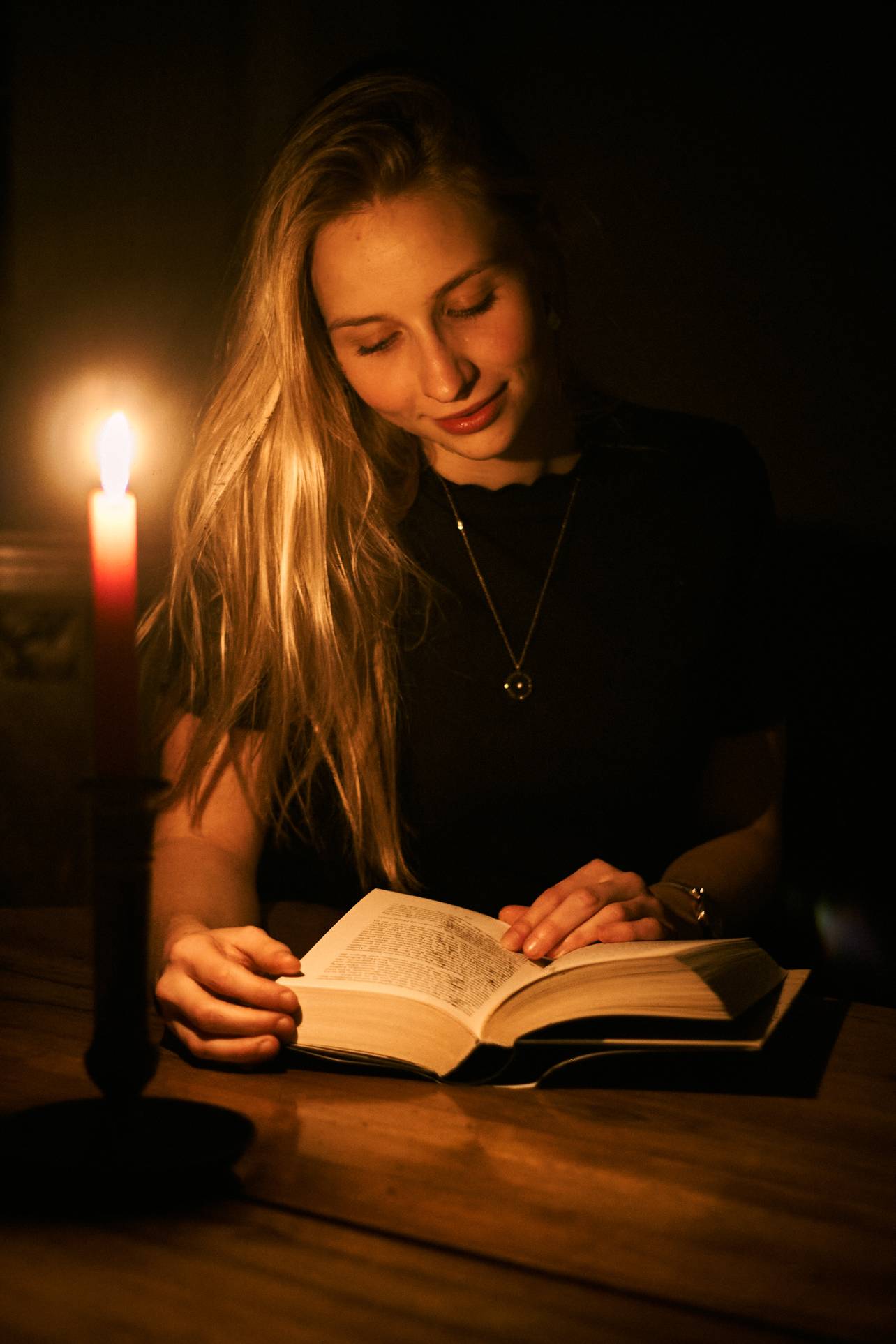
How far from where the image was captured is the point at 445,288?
1334 millimetres

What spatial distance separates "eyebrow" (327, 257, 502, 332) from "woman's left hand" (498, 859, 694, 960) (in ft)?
2.13

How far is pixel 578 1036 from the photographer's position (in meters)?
0.86

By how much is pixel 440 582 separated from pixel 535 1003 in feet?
2.52

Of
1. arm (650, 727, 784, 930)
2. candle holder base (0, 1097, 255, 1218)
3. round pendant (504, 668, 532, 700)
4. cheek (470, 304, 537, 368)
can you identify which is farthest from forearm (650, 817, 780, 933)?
candle holder base (0, 1097, 255, 1218)

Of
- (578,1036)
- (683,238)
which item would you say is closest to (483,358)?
(578,1036)

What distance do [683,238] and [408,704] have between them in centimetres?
110

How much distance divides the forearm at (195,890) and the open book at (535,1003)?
0.73ft

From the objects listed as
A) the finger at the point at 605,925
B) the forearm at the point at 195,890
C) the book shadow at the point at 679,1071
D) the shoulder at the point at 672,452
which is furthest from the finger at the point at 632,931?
the shoulder at the point at 672,452

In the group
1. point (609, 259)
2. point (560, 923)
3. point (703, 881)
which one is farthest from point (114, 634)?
point (609, 259)

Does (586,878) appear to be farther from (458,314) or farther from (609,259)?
(609,259)

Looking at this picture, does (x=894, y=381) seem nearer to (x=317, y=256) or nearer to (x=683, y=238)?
(x=683, y=238)

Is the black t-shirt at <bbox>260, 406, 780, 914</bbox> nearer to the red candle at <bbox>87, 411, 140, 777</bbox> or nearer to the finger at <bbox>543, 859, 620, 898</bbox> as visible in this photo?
the finger at <bbox>543, 859, 620, 898</bbox>

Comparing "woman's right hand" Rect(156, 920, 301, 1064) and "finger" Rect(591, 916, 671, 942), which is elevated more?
"finger" Rect(591, 916, 671, 942)

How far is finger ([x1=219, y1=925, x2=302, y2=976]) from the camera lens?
Result: 0.90 m
